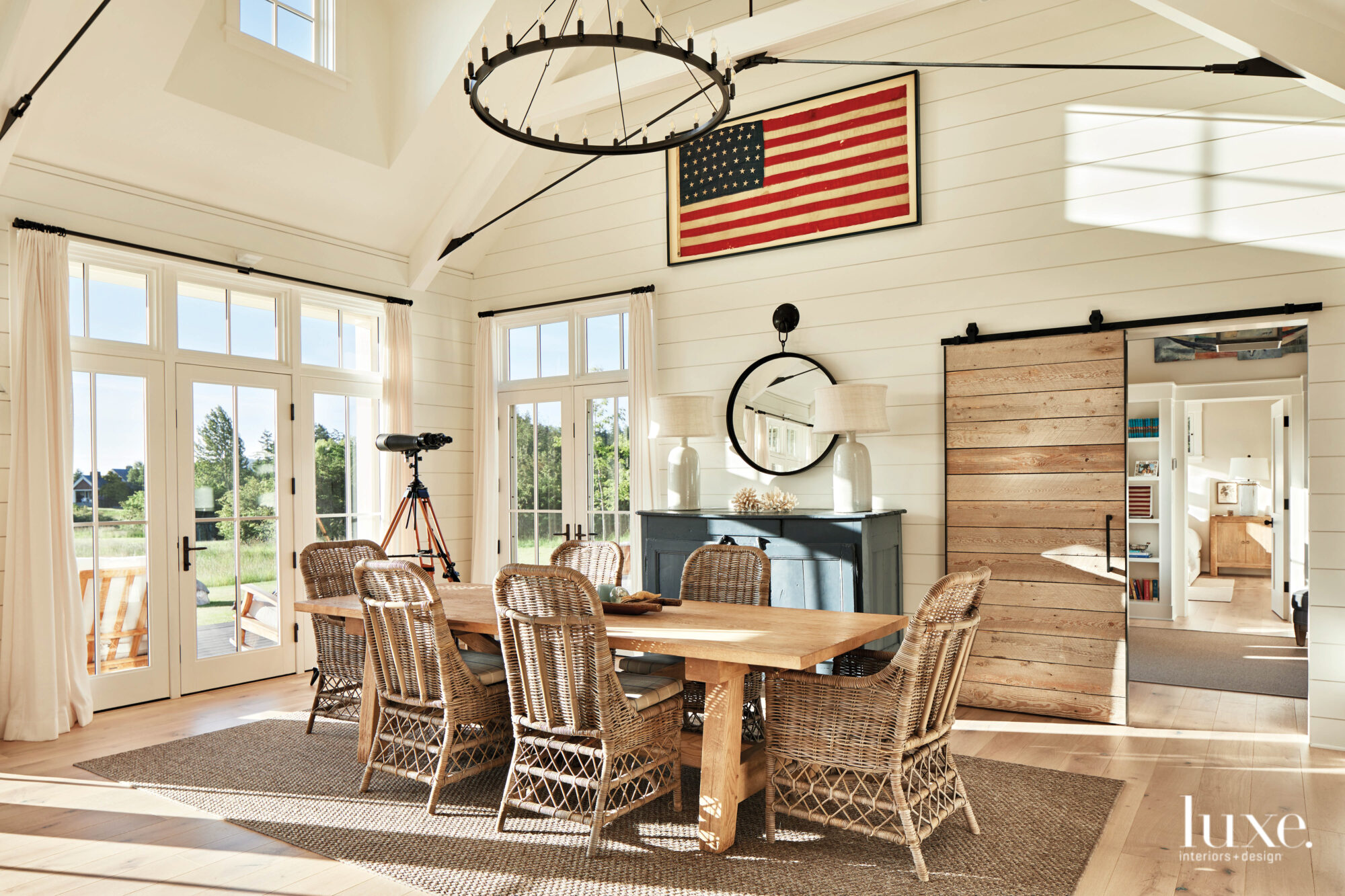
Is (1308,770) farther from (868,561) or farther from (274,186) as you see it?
(274,186)

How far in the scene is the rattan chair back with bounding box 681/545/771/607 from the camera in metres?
3.92

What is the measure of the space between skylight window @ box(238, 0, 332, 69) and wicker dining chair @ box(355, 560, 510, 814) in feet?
11.3

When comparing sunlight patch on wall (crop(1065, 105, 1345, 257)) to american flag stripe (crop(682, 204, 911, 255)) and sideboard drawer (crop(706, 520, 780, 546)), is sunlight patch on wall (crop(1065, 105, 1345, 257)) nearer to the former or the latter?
american flag stripe (crop(682, 204, 911, 255))

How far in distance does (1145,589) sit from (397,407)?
6.61 meters

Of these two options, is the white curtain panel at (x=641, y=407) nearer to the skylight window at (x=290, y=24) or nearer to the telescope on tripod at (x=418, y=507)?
the telescope on tripod at (x=418, y=507)

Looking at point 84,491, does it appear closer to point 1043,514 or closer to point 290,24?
point 290,24

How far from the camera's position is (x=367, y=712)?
3709mm

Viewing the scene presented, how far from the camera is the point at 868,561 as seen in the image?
450 cm

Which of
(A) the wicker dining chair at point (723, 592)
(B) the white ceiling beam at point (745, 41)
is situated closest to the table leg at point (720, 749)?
(A) the wicker dining chair at point (723, 592)

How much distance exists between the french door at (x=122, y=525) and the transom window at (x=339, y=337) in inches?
39.6

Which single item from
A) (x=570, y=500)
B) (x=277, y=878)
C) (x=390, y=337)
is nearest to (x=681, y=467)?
(x=570, y=500)

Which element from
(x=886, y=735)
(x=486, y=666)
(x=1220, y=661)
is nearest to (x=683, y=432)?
(x=486, y=666)

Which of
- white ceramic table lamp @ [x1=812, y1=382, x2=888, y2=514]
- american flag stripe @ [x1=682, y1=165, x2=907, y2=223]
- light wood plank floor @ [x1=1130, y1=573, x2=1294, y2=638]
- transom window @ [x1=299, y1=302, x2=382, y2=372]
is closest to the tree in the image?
transom window @ [x1=299, y1=302, x2=382, y2=372]

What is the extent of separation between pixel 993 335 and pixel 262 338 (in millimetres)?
4380
